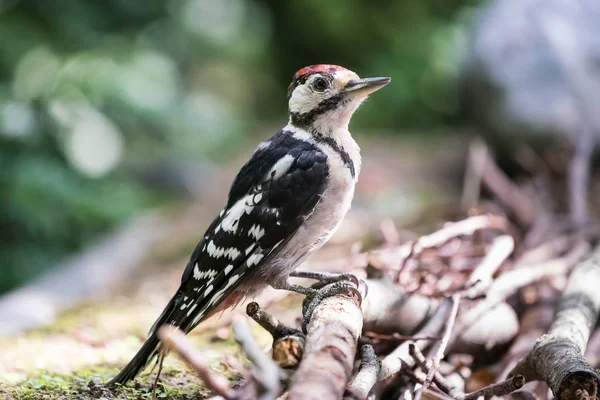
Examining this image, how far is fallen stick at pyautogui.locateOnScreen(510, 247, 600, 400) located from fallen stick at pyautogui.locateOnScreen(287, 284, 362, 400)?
0.52 m

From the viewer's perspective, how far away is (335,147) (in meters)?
2.29

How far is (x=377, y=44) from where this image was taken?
9.06 metres

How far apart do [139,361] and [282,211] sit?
2.12 ft

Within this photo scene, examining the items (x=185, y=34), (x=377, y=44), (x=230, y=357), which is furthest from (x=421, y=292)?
(x=377, y=44)

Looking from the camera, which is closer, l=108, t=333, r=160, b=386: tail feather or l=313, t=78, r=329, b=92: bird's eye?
l=108, t=333, r=160, b=386: tail feather

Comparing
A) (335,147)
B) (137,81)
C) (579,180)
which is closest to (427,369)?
(335,147)

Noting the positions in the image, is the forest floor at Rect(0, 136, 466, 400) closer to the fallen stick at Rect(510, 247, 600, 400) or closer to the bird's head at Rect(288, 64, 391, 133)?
the bird's head at Rect(288, 64, 391, 133)

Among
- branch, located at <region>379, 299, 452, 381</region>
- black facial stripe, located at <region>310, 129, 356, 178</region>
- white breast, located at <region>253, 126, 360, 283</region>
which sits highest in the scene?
black facial stripe, located at <region>310, 129, 356, 178</region>

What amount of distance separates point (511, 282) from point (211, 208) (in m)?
3.41

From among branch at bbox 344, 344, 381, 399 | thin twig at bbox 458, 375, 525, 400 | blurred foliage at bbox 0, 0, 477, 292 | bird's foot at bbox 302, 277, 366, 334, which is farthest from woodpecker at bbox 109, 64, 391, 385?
blurred foliage at bbox 0, 0, 477, 292

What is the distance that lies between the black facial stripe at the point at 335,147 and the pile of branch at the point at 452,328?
0.34 meters

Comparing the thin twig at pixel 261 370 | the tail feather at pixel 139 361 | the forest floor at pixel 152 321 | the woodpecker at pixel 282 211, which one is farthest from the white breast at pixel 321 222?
the thin twig at pixel 261 370

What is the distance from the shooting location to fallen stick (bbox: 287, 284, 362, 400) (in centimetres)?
122

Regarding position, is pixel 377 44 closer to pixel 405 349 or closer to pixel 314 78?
pixel 314 78
